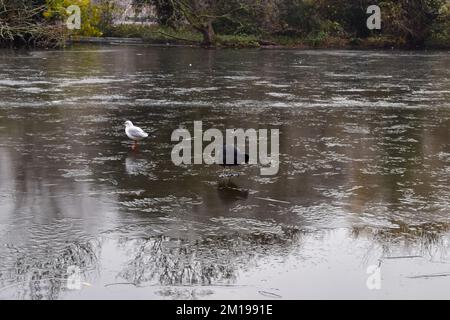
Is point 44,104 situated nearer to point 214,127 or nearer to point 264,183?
point 214,127

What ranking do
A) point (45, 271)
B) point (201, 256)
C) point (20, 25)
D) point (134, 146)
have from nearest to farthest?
point (45, 271) → point (201, 256) → point (134, 146) → point (20, 25)

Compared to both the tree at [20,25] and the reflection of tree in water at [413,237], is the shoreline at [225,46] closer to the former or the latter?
the tree at [20,25]

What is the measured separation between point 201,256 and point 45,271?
1337 millimetres

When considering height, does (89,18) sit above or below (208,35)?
above

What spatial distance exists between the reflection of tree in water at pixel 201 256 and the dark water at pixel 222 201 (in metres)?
0.02

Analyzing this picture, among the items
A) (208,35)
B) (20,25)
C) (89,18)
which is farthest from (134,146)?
(89,18)

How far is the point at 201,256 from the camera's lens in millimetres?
6098

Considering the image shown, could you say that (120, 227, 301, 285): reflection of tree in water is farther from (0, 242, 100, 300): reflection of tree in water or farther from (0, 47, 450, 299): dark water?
(0, 242, 100, 300): reflection of tree in water

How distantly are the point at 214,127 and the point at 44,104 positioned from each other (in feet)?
14.6

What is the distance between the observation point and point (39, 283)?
18.0ft

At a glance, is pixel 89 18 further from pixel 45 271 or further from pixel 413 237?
pixel 45 271

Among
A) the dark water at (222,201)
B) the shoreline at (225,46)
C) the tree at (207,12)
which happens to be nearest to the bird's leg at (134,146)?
the dark water at (222,201)

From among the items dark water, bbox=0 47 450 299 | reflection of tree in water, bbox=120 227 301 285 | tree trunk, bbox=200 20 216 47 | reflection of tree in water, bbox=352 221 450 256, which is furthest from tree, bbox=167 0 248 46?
reflection of tree in water, bbox=120 227 301 285
